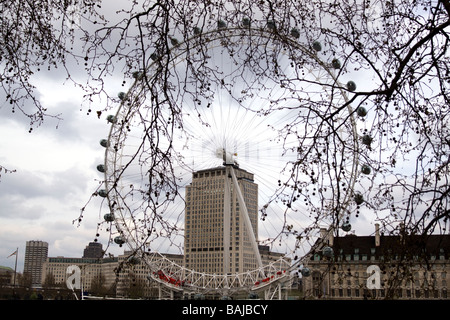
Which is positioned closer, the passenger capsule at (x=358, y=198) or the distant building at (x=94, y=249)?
the passenger capsule at (x=358, y=198)

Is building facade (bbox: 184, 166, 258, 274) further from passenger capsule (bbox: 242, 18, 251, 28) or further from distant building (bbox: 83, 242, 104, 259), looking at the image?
passenger capsule (bbox: 242, 18, 251, 28)

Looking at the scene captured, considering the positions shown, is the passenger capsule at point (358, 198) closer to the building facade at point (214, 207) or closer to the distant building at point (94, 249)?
the distant building at point (94, 249)

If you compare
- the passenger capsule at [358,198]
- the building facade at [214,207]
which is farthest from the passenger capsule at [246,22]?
the building facade at [214,207]

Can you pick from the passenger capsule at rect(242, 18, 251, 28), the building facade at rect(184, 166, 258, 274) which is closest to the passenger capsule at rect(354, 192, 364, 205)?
the passenger capsule at rect(242, 18, 251, 28)

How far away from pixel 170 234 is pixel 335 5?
155 inches

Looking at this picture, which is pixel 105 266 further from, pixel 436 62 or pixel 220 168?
pixel 436 62

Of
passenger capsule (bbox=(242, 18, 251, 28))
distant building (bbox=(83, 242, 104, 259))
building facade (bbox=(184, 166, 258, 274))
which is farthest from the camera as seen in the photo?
building facade (bbox=(184, 166, 258, 274))

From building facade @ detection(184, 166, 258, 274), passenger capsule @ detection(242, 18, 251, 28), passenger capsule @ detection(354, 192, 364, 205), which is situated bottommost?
passenger capsule @ detection(354, 192, 364, 205)

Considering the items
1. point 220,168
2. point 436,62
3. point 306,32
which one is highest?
point 220,168

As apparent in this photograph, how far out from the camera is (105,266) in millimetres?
120688

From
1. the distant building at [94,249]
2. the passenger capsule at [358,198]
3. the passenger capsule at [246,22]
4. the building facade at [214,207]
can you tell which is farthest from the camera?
the building facade at [214,207]

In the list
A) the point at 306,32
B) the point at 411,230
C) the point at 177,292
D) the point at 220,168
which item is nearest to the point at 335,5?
the point at 306,32

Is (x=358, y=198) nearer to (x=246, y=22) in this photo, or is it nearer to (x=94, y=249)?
(x=246, y=22)
